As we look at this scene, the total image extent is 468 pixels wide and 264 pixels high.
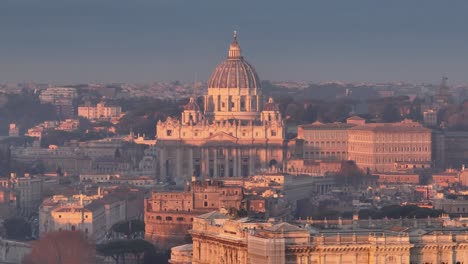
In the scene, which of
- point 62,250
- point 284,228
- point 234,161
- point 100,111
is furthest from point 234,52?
point 284,228

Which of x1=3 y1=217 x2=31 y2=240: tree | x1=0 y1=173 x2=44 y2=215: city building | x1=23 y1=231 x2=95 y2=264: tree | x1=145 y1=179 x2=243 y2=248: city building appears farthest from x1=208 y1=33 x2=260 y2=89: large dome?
x1=23 y1=231 x2=95 y2=264: tree

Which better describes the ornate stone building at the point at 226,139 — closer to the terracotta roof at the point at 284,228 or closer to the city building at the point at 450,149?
the city building at the point at 450,149

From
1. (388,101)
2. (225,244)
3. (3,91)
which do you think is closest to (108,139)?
(388,101)

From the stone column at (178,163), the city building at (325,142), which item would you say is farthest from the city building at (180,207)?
the city building at (325,142)

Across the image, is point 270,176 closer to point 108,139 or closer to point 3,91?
point 108,139

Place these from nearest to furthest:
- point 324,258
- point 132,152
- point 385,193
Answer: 1. point 324,258
2. point 385,193
3. point 132,152

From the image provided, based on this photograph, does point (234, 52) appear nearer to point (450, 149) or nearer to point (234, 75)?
point (234, 75)
